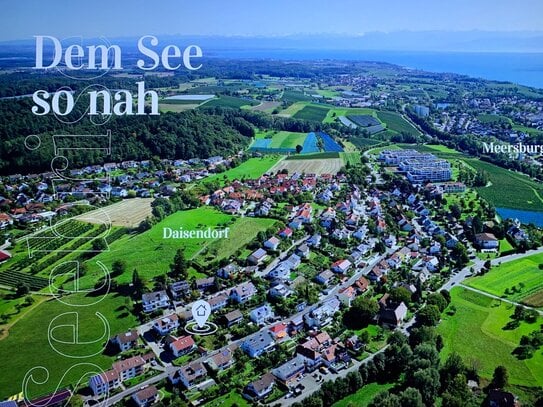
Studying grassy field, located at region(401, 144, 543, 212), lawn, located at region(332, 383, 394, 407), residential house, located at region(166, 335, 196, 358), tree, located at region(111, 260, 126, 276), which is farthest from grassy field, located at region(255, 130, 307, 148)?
lawn, located at region(332, 383, 394, 407)

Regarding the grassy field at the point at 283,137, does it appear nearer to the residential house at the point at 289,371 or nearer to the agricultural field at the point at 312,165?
the agricultural field at the point at 312,165

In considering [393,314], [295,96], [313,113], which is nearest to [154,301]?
[393,314]

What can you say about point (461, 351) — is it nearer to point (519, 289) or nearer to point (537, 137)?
point (519, 289)

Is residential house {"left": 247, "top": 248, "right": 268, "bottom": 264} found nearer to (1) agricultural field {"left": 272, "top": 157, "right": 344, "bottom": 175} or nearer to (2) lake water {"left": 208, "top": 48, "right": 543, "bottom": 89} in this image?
(1) agricultural field {"left": 272, "top": 157, "right": 344, "bottom": 175}

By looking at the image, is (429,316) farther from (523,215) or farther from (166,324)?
(523,215)

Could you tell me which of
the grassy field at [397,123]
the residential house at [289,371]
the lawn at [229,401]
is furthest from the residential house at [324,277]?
the grassy field at [397,123]

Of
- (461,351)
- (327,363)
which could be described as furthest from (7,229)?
(461,351)
